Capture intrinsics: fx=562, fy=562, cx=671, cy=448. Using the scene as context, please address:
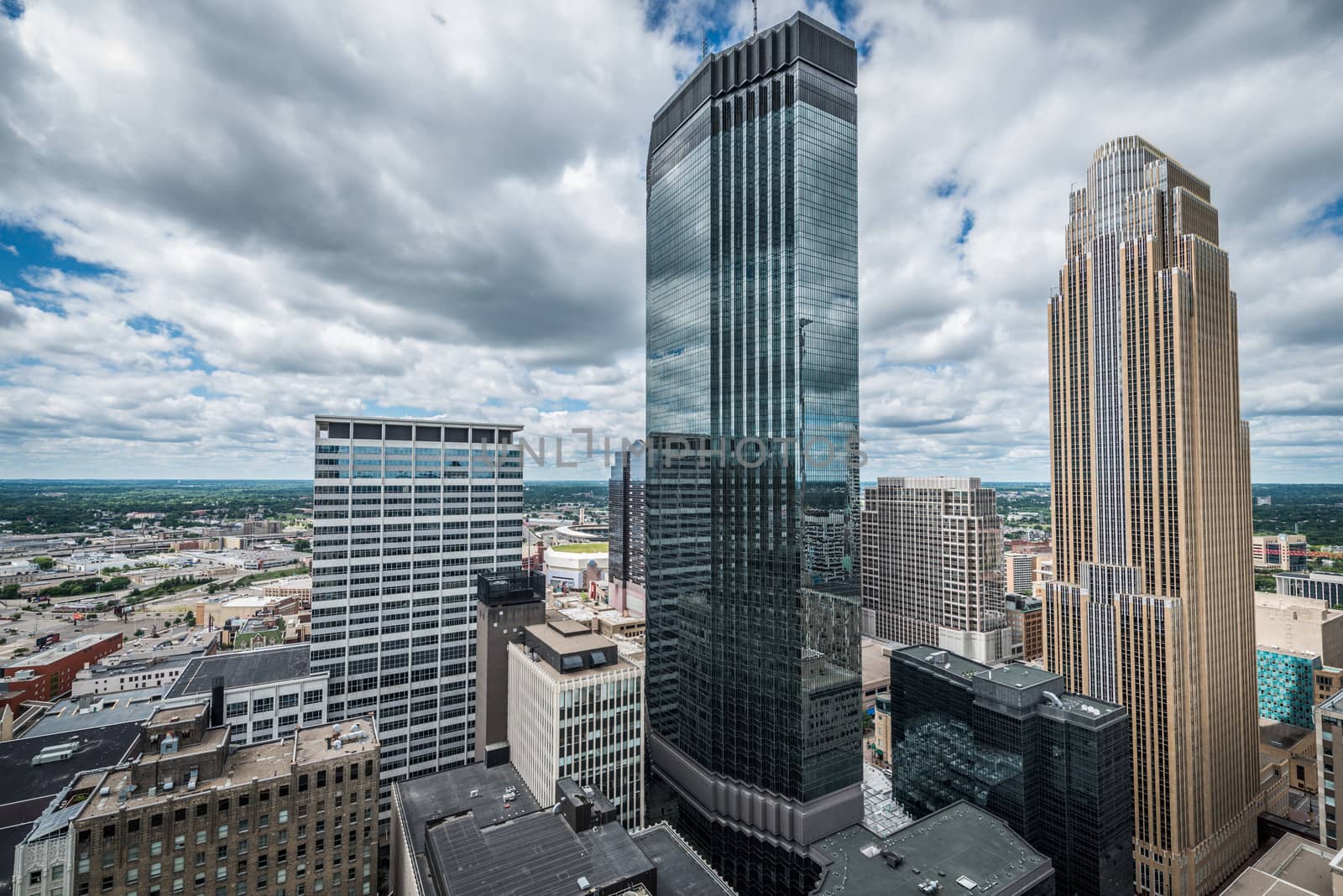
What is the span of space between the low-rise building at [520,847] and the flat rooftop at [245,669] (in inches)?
1738

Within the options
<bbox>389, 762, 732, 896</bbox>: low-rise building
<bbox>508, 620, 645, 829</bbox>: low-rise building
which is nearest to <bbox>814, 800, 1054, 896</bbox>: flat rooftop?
<bbox>389, 762, 732, 896</bbox>: low-rise building

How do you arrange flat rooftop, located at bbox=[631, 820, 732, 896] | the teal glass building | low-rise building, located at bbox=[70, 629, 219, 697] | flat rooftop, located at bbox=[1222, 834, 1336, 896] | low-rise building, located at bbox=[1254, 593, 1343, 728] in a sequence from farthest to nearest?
low-rise building, located at bbox=[1254, 593, 1343, 728]
the teal glass building
low-rise building, located at bbox=[70, 629, 219, 697]
flat rooftop, located at bbox=[631, 820, 732, 896]
flat rooftop, located at bbox=[1222, 834, 1336, 896]

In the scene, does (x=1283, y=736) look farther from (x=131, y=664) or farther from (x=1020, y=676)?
(x=131, y=664)

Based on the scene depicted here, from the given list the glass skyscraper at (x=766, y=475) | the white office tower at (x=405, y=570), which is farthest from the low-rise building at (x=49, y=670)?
the glass skyscraper at (x=766, y=475)

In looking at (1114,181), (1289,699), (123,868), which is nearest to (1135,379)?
(1114,181)

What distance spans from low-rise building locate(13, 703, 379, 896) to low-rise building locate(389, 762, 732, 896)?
951cm

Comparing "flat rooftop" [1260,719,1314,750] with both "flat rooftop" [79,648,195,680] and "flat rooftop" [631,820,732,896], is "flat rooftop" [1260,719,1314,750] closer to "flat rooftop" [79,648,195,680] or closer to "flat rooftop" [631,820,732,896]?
"flat rooftop" [631,820,732,896]

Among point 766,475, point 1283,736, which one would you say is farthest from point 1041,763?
point 1283,736

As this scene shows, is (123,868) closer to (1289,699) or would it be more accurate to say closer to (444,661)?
(444,661)

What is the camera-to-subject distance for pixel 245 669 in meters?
123

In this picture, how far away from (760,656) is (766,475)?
1335 inches

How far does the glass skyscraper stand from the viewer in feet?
327

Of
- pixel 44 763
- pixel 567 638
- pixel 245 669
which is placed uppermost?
pixel 567 638

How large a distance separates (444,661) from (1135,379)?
558 ft
